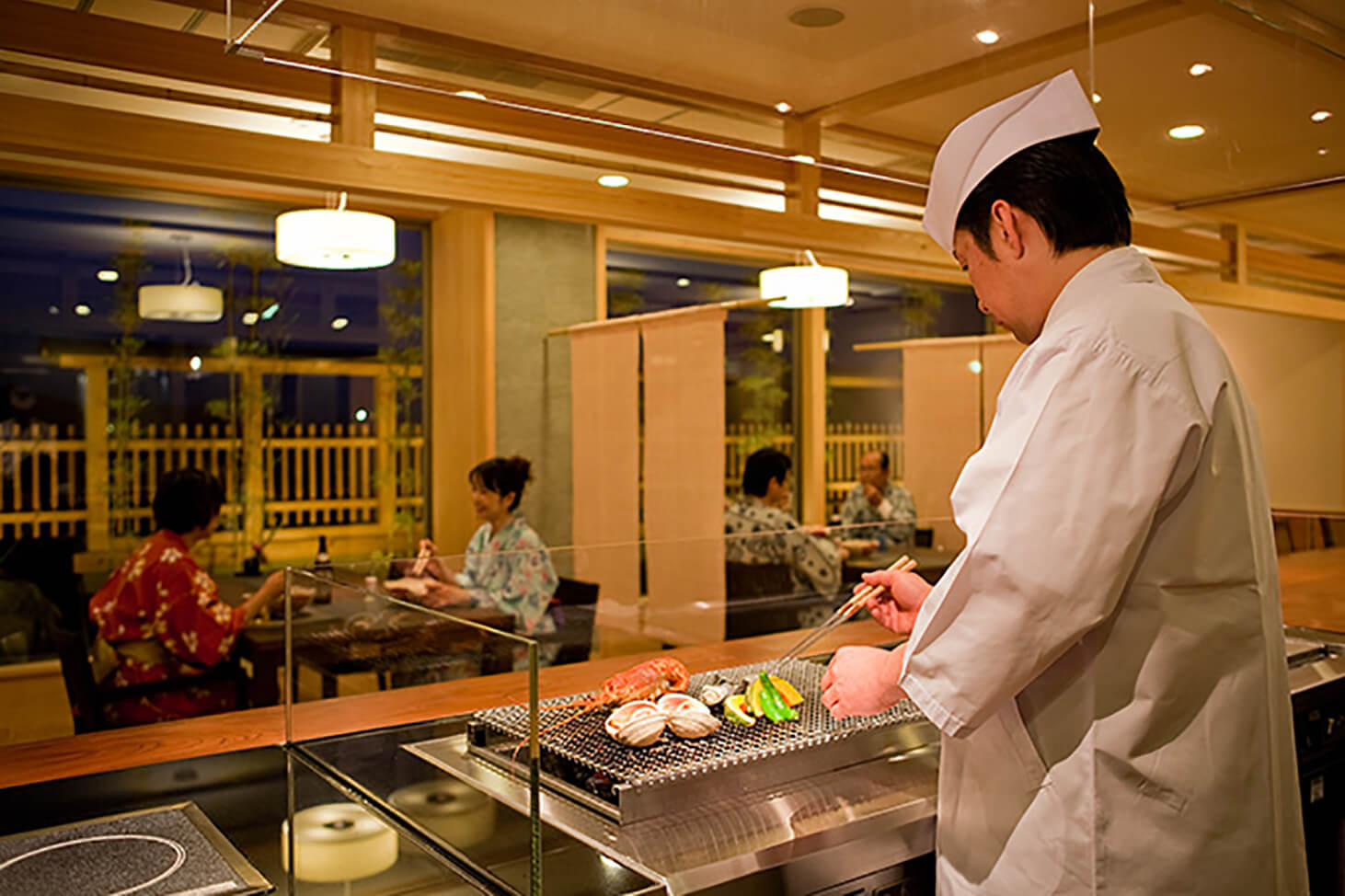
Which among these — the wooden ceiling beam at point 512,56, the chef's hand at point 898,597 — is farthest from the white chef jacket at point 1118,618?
the wooden ceiling beam at point 512,56

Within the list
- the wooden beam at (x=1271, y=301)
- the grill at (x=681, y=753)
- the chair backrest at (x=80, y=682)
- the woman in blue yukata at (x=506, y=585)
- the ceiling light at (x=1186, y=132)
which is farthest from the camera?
the wooden beam at (x=1271, y=301)

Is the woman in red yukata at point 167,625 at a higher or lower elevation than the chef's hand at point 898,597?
lower

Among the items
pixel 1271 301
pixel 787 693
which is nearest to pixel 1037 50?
pixel 1271 301

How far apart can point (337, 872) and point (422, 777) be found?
18 centimetres

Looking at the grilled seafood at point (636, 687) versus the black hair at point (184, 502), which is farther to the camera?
the black hair at point (184, 502)

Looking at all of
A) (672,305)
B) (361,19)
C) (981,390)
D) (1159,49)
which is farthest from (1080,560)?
(672,305)

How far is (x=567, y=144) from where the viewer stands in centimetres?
208

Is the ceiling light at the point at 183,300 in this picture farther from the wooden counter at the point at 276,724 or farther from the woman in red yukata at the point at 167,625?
the wooden counter at the point at 276,724

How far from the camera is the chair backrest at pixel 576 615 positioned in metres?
1.91

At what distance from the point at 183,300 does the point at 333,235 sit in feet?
3.79

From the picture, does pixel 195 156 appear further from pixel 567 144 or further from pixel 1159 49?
pixel 1159 49

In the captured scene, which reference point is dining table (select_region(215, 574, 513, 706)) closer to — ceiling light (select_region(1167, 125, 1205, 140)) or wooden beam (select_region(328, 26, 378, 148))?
wooden beam (select_region(328, 26, 378, 148))

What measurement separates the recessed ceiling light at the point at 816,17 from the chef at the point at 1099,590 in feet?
2.22

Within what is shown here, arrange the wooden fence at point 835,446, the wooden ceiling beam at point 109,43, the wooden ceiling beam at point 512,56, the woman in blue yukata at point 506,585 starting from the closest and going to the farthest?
the wooden ceiling beam at point 512,56, the woman in blue yukata at point 506,585, the wooden ceiling beam at point 109,43, the wooden fence at point 835,446
